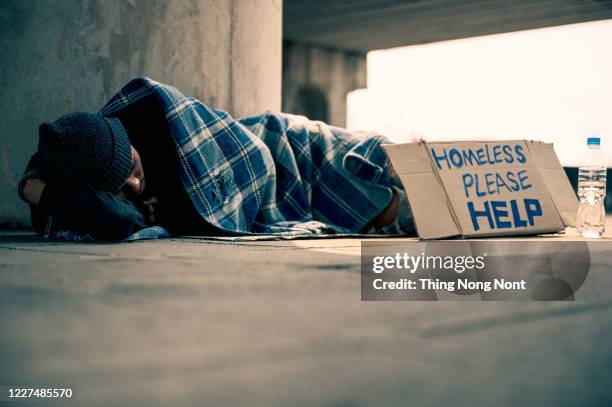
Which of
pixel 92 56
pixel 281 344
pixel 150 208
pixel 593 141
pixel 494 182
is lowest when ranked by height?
pixel 281 344

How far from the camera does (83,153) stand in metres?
2.47

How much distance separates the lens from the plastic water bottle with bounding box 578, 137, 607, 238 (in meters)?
3.45

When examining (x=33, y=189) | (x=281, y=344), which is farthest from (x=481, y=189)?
(x=281, y=344)

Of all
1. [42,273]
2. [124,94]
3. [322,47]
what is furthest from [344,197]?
[322,47]

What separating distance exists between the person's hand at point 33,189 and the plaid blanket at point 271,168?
433 millimetres

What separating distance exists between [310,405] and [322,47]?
15.5 meters

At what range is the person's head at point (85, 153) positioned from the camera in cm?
246

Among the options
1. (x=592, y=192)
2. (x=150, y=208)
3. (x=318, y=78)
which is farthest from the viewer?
(x=318, y=78)

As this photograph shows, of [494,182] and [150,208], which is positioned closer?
[150,208]

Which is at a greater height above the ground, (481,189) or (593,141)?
(593,141)

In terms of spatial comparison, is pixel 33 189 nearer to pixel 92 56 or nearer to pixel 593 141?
pixel 92 56

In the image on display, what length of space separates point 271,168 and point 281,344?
210cm

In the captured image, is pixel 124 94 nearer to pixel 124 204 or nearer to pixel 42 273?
pixel 124 204

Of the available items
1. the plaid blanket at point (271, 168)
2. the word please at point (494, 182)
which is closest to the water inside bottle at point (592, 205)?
the word please at point (494, 182)
